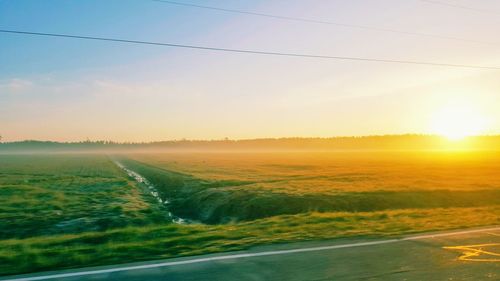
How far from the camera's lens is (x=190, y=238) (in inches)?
465

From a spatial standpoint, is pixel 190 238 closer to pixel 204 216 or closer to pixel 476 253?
pixel 476 253

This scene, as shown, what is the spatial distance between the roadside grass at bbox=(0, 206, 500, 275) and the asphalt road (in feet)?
2.41

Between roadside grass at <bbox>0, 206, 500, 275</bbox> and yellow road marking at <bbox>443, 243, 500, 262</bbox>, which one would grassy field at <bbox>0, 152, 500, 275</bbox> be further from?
yellow road marking at <bbox>443, 243, 500, 262</bbox>

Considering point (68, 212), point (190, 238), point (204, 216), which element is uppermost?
point (190, 238)

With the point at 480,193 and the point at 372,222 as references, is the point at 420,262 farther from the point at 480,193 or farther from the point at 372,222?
the point at 480,193

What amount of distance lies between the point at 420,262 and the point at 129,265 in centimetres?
640

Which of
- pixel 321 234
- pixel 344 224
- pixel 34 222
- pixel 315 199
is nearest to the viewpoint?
pixel 321 234

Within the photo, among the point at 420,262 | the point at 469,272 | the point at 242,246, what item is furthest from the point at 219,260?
the point at 469,272

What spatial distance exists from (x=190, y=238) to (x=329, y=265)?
456 cm

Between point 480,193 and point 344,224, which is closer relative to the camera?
point 344,224

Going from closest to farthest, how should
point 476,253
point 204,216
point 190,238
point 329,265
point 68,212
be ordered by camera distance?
point 329,265 < point 476,253 < point 190,238 < point 68,212 < point 204,216

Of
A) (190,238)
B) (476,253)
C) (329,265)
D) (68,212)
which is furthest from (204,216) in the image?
(476,253)

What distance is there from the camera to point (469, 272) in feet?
27.2

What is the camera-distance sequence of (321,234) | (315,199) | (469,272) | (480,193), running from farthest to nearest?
(480,193) → (315,199) → (321,234) → (469,272)
